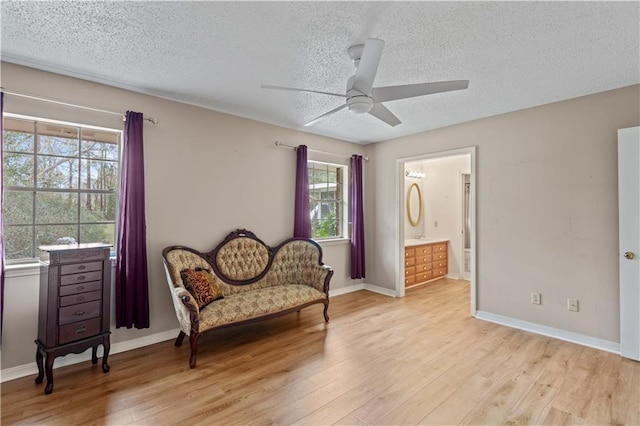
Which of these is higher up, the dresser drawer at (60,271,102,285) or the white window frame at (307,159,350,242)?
the white window frame at (307,159,350,242)

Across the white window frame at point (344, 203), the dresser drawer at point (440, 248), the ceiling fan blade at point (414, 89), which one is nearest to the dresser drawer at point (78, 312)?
the ceiling fan blade at point (414, 89)

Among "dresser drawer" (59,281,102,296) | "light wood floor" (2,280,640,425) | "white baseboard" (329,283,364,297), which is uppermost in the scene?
"dresser drawer" (59,281,102,296)

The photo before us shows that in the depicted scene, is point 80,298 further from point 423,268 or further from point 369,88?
point 423,268

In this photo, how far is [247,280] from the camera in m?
3.80

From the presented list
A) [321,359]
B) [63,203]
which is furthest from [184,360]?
[63,203]

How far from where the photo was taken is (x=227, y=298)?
331 cm

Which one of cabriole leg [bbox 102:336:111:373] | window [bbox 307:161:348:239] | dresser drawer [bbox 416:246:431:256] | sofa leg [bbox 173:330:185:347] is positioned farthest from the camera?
dresser drawer [bbox 416:246:431:256]

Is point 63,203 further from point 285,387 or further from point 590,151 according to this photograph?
point 590,151

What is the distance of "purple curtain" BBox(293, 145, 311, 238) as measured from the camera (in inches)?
177

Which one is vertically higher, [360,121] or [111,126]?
[360,121]

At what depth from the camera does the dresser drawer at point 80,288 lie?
8.09ft

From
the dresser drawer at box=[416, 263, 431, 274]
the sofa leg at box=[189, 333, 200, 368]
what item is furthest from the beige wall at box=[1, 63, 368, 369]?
the dresser drawer at box=[416, 263, 431, 274]

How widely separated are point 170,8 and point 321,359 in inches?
117

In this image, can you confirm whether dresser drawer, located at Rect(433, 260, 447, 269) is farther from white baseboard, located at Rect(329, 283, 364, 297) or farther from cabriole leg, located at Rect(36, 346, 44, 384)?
cabriole leg, located at Rect(36, 346, 44, 384)
